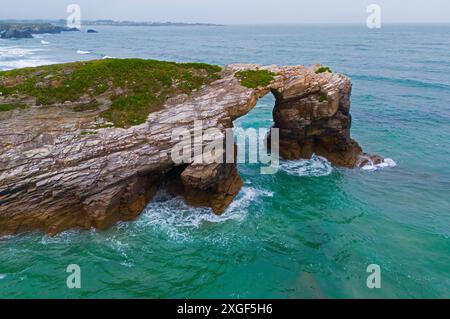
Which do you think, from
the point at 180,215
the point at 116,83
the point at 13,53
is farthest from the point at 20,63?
the point at 180,215

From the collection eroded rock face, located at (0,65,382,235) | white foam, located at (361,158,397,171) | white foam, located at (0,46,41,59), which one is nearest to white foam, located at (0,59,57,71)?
white foam, located at (0,46,41,59)

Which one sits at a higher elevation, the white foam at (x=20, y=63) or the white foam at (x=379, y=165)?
the white foam at (x=20, y=63)

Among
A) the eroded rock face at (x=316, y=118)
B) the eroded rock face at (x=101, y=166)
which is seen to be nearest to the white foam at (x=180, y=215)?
the eroded rock face at (x=101, y=166)

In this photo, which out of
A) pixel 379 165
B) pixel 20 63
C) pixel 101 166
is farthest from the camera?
pixel 20 63

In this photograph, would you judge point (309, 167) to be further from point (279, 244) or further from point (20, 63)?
point (20, 63)

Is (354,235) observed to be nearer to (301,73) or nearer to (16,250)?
(301,73)

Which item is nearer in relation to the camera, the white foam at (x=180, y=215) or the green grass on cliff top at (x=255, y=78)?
the white foam at (x=180, y=215)

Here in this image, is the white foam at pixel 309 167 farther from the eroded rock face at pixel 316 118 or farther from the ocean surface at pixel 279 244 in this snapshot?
the eroded rock face at pixel 316 118
